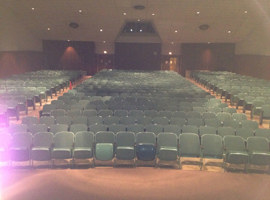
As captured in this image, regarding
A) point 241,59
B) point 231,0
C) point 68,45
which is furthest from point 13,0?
point 241,59

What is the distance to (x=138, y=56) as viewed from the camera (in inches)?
1265

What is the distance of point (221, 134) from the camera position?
7.39m

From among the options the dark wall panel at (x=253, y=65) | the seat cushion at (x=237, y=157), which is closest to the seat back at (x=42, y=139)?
the seat cushion at (x=237, y=157)

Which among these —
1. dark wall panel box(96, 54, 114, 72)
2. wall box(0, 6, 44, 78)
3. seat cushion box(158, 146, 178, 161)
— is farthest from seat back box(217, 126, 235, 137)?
dark wall panel box(96, 54, 114, 72)

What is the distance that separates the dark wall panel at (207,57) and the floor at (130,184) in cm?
2621

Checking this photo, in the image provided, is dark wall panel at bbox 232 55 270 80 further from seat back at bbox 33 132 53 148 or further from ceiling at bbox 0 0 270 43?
seat back at bbox 33 132 53 148

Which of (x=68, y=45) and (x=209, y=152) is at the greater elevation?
(x=68, y=45)

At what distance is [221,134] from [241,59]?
23543 mm

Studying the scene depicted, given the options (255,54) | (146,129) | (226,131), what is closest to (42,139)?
(146,129)

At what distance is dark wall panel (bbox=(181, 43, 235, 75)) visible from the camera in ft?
101

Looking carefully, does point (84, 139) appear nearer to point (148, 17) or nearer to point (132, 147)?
Result: point (132, 147)

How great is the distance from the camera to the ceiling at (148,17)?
64.4 feet

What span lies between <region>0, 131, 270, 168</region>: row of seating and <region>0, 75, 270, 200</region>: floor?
11.7 inches

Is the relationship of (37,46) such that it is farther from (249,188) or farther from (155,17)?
(249,188)
